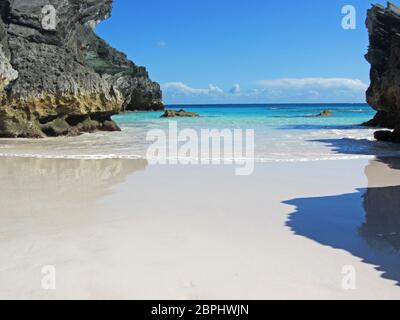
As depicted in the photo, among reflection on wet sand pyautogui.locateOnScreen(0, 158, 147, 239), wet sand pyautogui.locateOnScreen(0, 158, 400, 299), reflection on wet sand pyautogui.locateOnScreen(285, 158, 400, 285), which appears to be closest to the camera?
wet sand pyautogui.locateOnScreen(0, 158, 400, 299)

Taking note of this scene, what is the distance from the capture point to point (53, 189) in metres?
7.97

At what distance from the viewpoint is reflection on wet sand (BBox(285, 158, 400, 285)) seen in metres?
4.48

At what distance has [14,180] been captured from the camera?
8.91 m

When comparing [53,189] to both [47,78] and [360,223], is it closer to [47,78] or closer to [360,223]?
[360,223]

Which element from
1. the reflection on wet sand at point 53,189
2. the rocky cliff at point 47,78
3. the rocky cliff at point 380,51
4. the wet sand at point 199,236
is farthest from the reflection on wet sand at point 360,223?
the rocky cliff at point 380,51

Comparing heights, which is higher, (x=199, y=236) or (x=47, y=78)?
(x=47, y=78)

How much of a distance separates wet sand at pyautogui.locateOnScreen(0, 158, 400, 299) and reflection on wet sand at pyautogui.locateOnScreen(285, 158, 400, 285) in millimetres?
14

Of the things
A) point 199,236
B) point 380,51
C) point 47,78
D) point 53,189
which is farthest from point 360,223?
point 380,51

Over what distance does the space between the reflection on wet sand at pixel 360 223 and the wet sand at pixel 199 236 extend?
1 cm

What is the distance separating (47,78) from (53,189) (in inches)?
609

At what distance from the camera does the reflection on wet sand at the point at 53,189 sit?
5.86m

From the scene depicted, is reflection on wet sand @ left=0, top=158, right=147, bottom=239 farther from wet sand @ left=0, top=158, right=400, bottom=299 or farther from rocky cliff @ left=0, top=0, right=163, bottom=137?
rocky cliff @ left=0, top=0, right=163, bottom=137

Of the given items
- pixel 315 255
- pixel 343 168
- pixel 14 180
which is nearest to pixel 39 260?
pixel 315 255

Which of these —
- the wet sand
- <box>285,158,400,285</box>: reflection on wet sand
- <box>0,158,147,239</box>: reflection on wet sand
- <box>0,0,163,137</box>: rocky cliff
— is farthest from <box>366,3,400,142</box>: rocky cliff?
<box>285,158,400,285</box>: reflection on wet sand
